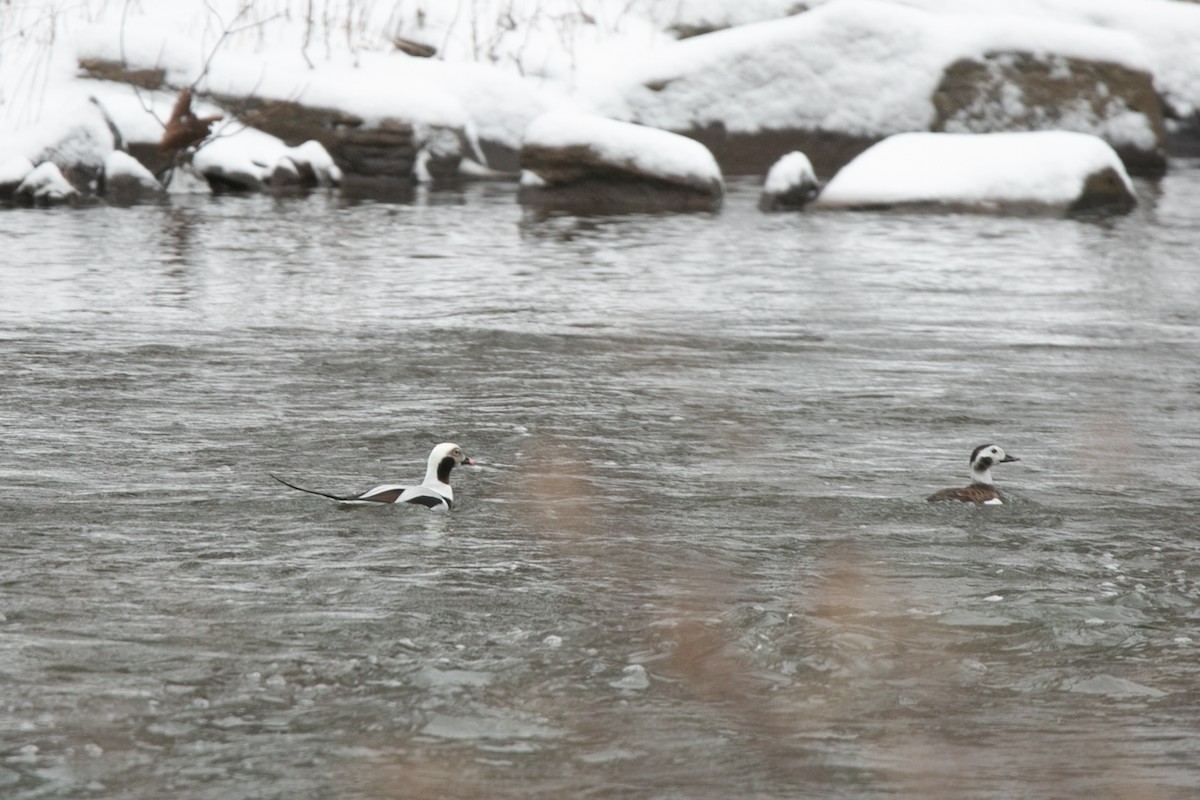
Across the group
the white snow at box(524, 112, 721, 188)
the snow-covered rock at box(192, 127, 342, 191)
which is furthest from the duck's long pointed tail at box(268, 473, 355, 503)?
the snow-covered rock at box(192, 127, 342, 191)

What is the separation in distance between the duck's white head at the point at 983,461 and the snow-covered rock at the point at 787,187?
1188cm

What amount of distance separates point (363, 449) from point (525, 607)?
2131 mm

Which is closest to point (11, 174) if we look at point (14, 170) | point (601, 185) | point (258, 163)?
point (14, 170)

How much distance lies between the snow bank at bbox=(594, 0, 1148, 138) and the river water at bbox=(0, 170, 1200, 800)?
11854 mm

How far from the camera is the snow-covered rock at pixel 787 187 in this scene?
17.9m

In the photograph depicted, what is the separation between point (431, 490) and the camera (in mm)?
5820

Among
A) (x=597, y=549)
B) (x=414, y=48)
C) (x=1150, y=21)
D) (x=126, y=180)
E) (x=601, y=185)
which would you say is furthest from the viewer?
(x=1150, y=21)

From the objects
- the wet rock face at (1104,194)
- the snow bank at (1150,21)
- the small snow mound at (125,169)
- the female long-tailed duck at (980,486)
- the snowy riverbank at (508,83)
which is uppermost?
the snow bank at (1150,21)

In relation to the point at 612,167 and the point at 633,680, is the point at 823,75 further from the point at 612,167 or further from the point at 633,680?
the point at 633,680

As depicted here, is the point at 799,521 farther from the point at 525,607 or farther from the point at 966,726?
the point at 966,726

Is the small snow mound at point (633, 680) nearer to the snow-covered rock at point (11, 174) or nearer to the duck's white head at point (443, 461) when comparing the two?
the duck's white head at point (443, 461)

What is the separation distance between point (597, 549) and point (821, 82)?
1824cm

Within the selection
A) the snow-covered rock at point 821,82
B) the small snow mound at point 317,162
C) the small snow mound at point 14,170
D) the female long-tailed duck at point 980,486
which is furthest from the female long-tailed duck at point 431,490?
the snow-covered rock at point 821,82

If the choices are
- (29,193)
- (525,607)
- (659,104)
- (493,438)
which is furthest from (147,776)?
(659,104)
